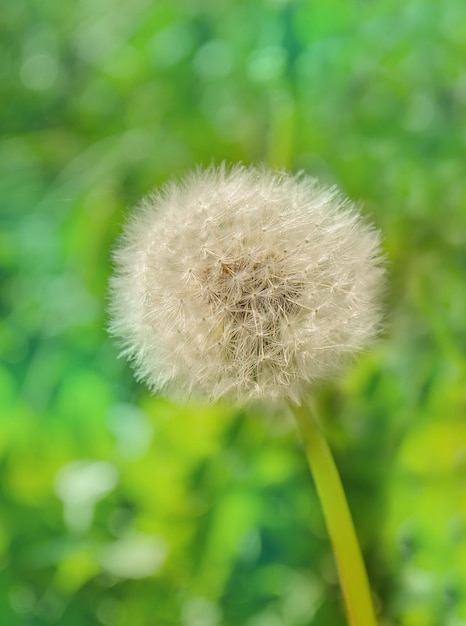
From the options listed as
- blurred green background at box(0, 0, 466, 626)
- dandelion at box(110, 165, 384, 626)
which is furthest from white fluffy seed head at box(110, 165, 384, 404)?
blurred green background at box(0, 0, 466, 626)

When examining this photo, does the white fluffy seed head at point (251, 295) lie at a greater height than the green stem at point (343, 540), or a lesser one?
greater

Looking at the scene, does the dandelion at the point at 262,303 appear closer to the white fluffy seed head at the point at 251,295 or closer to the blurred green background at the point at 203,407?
the white fluffy seed head at the point at 251,295

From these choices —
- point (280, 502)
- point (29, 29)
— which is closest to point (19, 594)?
point (280, 502)

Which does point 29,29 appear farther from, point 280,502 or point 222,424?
point 280,502

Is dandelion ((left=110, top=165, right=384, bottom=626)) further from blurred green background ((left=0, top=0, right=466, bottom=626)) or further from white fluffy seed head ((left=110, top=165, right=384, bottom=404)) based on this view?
blurred green background ((left=0, top=0, right=466, bottom=626))

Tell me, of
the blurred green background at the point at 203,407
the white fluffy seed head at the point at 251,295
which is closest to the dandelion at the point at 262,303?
the white fluffy seed head at the point at 251,295

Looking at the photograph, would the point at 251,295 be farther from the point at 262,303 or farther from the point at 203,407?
the point at 203,407

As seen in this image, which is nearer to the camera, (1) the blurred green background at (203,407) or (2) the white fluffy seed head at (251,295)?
(2) the white fluffy seed head at (251,295)
